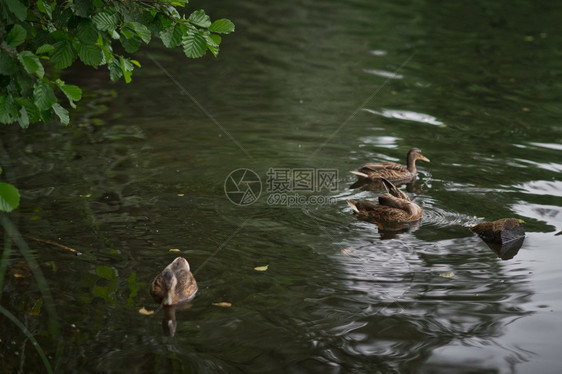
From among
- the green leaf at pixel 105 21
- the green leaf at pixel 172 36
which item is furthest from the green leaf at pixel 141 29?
the green leaf at pixel 172 36

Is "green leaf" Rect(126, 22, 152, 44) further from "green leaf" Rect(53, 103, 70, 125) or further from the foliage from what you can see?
"green leaf" Rect(53, 103, 70, 125)

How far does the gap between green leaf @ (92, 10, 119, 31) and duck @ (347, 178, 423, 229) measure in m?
4.32

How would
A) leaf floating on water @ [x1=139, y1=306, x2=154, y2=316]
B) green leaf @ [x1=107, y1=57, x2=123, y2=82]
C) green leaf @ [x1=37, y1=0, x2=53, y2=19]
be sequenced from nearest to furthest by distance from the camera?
green leaf @ [x1=37, y1=0, x2=53, y2=19] < green leaf @ [x1=107, y1=57, x2=123, y2=82] < leaf floating on water @ [x1=139, y1=306, x2=154, y2=316]

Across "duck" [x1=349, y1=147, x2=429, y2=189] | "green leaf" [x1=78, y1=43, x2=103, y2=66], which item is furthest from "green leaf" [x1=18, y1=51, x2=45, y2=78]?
"duck" [x1=349, y1=147, x2=429, y2=189]

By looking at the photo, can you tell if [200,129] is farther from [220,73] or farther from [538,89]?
[538,89]

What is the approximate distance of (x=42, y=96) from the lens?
552 centimetres

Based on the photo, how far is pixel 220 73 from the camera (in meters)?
16.0

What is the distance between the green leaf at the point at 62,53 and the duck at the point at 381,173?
5.29m

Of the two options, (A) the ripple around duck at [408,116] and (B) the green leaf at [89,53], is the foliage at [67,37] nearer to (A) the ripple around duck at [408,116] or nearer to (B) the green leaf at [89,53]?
(B) the green leaf at [89,53]

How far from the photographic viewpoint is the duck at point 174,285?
6586 mm

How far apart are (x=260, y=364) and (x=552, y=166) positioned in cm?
670

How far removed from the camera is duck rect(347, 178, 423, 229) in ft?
28.9

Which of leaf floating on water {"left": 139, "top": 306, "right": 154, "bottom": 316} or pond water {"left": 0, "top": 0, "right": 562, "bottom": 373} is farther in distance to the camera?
leaf floating on water {"left": 139, "top": 306, "right": 154, "bottom": 316}

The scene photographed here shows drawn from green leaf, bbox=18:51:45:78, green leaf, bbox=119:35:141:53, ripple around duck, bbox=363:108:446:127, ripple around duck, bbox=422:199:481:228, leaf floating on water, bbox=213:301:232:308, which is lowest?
leaf floating on water, bbox=213:301:232:308
